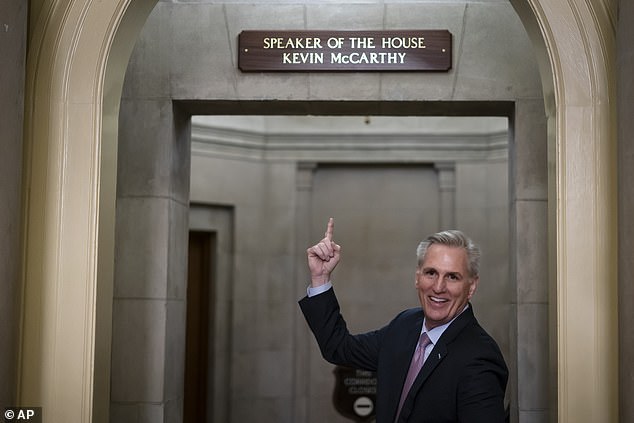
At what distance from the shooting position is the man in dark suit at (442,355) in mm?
3312

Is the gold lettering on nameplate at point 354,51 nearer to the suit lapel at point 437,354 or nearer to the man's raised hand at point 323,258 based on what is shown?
the man's raised hand at point 323,258

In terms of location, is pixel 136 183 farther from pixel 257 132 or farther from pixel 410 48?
pixel 257 132

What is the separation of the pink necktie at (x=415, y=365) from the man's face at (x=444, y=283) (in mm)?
117

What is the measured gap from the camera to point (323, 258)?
A: 145 inches

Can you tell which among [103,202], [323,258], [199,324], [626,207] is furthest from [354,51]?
[199,324]

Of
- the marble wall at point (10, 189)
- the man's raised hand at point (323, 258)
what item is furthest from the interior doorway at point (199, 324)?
the man's raised hand at point (323, 258)

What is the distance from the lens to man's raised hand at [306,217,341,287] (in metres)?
3.67

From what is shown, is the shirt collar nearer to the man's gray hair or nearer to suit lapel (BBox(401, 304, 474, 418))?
suit lapel (BBox(401, 304, 474, 418))

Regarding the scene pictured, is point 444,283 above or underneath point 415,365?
above

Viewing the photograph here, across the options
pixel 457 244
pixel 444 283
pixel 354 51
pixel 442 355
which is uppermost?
pixel 354 51

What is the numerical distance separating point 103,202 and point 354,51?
7.61ft

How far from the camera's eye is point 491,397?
326 centimetres

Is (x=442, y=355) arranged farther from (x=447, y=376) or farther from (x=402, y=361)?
(x=402, y=361)

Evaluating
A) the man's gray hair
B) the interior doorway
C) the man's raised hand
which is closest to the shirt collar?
the man's gray hair
